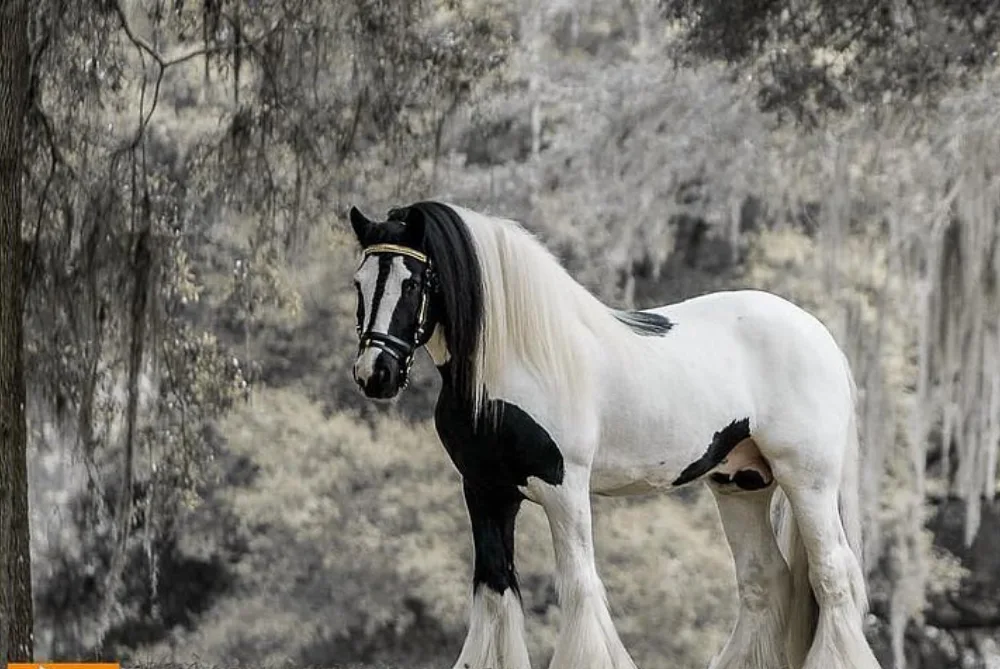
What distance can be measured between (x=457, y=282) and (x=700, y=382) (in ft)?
1.77

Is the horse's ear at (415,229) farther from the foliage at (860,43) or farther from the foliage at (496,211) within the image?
→ the foliage at (860,43)

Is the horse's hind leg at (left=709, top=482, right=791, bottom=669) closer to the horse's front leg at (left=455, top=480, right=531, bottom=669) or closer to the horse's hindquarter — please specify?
the horse's hindquarter

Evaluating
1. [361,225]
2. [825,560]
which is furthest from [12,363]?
[825,560]

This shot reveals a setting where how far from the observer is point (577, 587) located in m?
2.38

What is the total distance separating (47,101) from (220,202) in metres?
0.82

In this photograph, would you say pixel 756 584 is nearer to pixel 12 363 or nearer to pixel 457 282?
pixel 457 282

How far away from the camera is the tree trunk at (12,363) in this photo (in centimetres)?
335

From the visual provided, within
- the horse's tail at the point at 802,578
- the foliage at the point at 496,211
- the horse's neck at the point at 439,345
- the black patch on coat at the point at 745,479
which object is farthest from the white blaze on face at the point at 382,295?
the foliage at the point at 496,211

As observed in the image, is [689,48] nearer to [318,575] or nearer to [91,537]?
[318,575]

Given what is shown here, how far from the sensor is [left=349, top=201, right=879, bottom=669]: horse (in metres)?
2.36

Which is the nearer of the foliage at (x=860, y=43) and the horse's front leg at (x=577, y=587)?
the horse's front leg at (x=577, y=587)

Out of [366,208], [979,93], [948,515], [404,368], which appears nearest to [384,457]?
[366,208]

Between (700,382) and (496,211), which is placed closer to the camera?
(700,382)

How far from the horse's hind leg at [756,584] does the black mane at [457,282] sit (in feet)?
2.45
